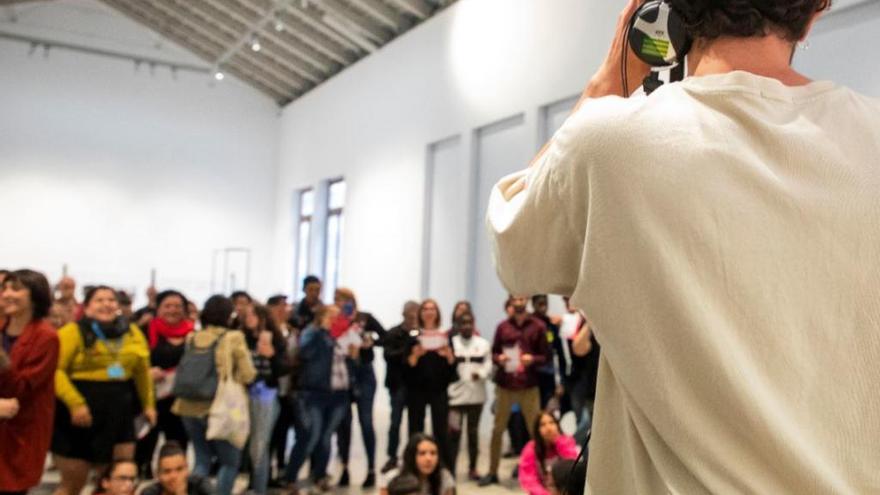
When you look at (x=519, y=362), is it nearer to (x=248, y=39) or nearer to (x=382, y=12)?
(x=382, y=12)

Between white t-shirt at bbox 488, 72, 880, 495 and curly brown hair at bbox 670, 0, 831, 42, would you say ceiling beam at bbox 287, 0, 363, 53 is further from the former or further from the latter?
white t-shirt at bbox 488, 72, 880, 495

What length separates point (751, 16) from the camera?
81 centimetres

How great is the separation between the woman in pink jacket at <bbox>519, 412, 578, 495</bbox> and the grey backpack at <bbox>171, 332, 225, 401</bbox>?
224 cm

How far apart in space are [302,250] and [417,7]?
6.92m

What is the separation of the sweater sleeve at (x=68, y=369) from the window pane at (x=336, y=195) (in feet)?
33.0

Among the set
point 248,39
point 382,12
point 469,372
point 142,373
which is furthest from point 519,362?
point 248,39

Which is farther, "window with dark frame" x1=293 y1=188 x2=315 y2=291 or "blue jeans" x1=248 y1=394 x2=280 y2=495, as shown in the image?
"window with dark frame" x1=293 y1=188 x2=315 y2=291

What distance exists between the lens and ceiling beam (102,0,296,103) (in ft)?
53.7

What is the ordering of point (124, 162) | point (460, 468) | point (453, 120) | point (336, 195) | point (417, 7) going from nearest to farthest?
point (460, 468) → point (453, 120) → point (417, 7) → point (336, 195) → point (124, 162)

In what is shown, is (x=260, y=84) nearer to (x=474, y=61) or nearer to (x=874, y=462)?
(x=474, y=61)

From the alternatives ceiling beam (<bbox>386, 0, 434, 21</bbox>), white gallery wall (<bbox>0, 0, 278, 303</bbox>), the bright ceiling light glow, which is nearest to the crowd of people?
the bright ceiling light glow

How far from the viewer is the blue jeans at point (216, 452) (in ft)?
18.9

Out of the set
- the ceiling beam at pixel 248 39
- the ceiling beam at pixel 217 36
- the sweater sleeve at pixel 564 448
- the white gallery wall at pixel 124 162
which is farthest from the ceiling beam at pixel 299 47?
the sweater sleeve at pixel 564 448

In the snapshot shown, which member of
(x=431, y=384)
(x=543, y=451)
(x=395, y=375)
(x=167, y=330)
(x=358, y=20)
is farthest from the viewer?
(x=358, y=20)
